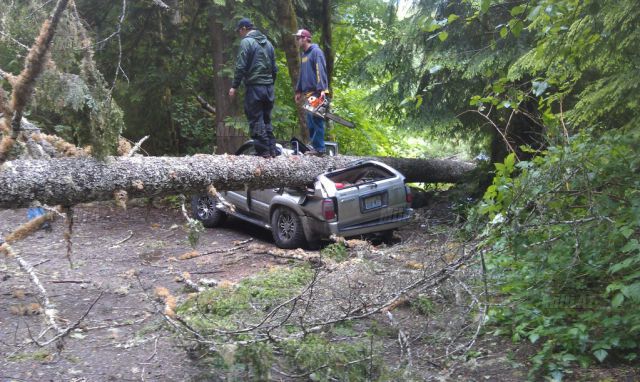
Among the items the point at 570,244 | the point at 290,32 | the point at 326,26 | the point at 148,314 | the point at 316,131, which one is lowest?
the point at 148,314

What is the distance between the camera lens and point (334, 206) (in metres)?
9.05

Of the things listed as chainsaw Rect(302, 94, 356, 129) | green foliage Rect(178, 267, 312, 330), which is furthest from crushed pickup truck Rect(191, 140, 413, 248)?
green foliage Rect(178, 267, 312, 330)

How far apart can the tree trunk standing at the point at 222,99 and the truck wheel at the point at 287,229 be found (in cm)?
372

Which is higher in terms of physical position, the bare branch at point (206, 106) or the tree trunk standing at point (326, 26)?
the tree trunk standing at point (326, 26)

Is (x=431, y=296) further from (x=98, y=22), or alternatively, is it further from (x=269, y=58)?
(x=98, y=22)

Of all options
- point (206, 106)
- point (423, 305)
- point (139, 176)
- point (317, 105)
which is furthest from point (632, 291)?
point (206, 106)

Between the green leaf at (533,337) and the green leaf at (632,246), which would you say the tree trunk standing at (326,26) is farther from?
the green leaf at (632,246)

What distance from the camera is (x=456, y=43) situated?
10617mm

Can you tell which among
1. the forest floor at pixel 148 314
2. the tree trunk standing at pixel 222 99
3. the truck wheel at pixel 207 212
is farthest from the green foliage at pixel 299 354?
the tree trunk standing at pixel 222 99

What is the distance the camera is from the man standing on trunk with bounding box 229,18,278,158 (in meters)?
8.82

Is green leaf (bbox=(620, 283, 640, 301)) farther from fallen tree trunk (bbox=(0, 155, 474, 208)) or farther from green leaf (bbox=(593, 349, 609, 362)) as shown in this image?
fallen tree trunk (bbox=(0, 155, 474, 208))

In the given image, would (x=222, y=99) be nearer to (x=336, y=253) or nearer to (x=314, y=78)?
(x=314, y=78)

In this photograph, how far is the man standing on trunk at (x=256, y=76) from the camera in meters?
8.82

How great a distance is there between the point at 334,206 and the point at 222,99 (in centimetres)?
558
